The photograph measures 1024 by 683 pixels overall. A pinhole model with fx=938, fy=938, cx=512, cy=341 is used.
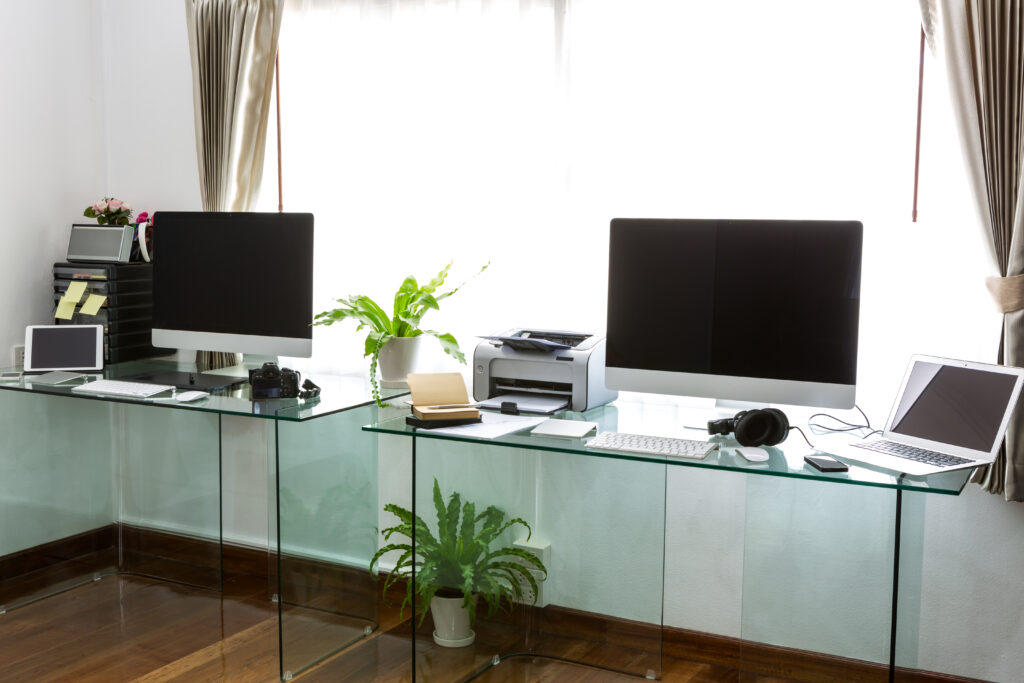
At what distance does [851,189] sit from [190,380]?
7.04 ft

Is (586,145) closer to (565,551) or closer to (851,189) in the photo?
(851,189)

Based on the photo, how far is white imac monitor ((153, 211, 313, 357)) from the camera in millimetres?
2959

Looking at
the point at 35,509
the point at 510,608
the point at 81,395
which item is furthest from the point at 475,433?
the point at 35,509

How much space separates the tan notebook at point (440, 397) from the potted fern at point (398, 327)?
1.38 ft

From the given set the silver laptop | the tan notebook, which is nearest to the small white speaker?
the tan notebook

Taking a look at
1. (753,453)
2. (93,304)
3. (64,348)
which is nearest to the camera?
(753,453)

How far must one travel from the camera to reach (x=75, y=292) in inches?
136

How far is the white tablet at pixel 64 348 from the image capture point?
126 inches

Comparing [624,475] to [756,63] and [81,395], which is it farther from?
[81,395]

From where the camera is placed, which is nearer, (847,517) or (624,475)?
(847,517)

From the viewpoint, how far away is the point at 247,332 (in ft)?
10.0

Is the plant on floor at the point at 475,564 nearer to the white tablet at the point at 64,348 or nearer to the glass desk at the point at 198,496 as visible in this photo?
the glass desk at the point at 198,496

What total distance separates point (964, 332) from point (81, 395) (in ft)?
8.58

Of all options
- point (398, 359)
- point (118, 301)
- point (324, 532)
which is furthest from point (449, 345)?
point (118, 301)
